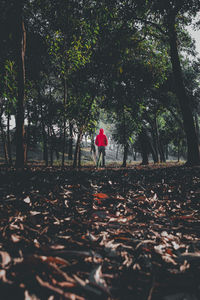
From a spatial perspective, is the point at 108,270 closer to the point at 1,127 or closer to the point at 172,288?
the point at 172,288

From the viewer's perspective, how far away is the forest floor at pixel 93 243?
1.40 metres

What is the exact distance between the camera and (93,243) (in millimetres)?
2084

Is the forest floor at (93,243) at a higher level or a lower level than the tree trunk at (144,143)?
lower

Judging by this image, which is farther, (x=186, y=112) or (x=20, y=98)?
(x=186, y=112)

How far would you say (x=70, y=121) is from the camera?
377 inches

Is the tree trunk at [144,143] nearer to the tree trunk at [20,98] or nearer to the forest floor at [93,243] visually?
the tree trunk at [20,98]

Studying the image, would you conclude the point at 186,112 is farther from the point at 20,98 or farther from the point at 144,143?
the point at 144,143

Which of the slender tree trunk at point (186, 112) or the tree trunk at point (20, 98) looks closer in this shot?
the tree trunk at point (20, 98)

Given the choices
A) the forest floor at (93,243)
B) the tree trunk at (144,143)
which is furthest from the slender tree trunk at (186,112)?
the tree trunk at (144,143)

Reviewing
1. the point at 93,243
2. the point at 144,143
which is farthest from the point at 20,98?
the point at 144,143

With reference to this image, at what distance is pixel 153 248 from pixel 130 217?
100cm

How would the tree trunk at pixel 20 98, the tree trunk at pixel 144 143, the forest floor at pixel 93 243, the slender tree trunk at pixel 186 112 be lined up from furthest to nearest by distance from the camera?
the tree trunk at pixel 144 143 → the slender tree trunk at pixel 186 112 → the tree trunk at pixel 20 98 → the forest floor at pixel 93 243

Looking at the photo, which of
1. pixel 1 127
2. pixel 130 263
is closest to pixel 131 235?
pixel 130 263

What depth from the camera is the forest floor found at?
1401 millimetres
